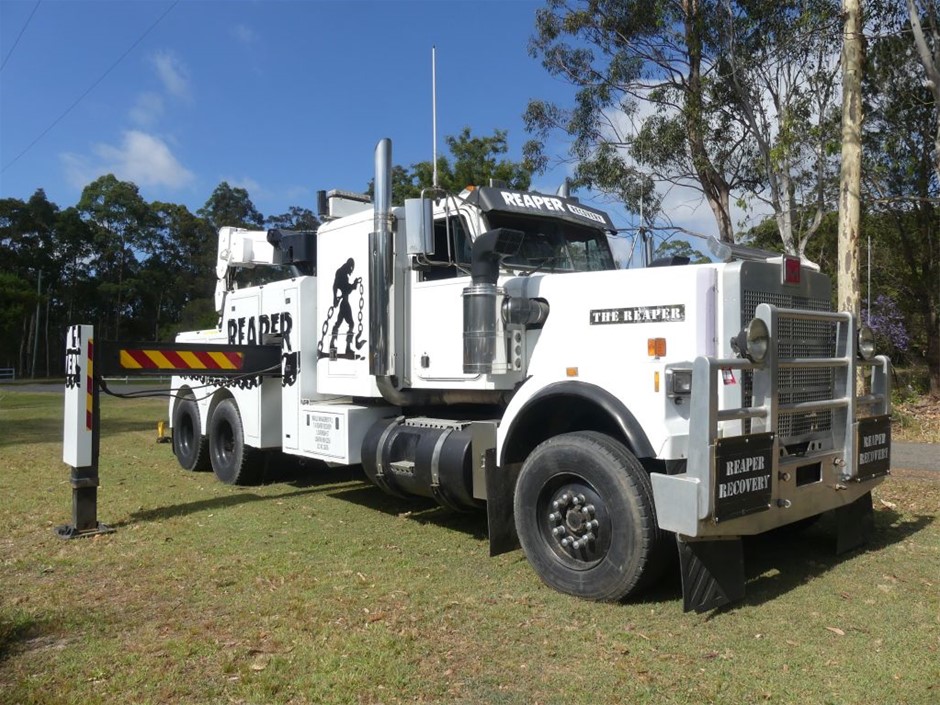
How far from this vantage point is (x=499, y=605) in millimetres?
4797

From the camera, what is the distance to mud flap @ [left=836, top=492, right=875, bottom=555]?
5.69 meters

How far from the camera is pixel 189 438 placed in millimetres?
10312

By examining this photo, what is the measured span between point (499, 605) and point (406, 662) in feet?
3.24

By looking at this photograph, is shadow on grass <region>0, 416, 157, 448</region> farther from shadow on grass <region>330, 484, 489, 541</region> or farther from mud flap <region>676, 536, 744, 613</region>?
mud flap <region>676, 536, 744, 613</region>

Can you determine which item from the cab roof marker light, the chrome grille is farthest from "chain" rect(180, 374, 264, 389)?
the cab roof marker light

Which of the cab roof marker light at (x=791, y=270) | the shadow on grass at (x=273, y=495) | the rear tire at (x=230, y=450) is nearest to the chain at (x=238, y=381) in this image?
the rear tire at (x=230, y=450)

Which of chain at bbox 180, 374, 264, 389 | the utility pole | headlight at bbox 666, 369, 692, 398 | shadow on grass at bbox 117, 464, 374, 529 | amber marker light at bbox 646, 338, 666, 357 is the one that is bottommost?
shadow on grass at bbox 117, 464, 374, 529

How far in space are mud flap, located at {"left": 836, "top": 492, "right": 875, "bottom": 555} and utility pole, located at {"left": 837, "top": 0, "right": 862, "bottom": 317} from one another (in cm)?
668

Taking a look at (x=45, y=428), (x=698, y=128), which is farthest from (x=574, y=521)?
(x=698, y=128)

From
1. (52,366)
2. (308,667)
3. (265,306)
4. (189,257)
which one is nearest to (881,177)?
(265,306)

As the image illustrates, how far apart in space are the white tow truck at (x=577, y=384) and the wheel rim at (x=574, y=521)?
→ 1 centimetres

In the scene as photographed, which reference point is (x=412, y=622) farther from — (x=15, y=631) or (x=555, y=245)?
(x=555, y=245)

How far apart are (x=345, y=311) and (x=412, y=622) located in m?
3.46

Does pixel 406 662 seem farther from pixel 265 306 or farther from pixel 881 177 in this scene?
pixel 881 177
